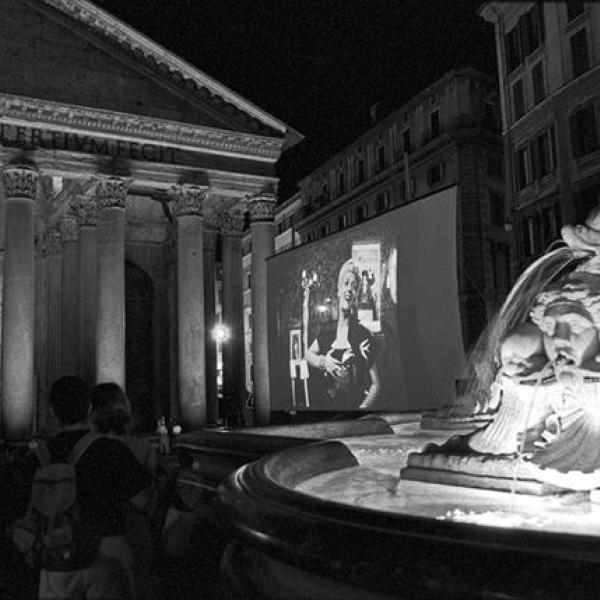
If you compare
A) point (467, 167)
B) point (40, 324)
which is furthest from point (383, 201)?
point (40, 324)

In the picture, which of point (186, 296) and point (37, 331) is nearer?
point (186, 296)

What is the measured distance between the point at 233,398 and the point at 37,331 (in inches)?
282

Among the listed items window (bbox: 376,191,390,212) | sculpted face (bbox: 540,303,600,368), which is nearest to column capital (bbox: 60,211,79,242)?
sculpted face (bbox: 540,303,600,368)

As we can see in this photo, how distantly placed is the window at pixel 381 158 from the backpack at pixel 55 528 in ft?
119

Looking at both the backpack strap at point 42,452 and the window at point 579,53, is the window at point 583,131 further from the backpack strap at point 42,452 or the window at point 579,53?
the backpack strap at point 42,452

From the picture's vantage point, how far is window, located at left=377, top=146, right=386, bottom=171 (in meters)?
37.8

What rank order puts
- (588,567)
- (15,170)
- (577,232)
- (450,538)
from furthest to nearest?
(15,170) < (577,232) < (450,538) < (588,567)

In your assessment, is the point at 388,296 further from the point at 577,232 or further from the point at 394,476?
the point at 577,232

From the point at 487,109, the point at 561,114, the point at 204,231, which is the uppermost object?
the point at 487,109

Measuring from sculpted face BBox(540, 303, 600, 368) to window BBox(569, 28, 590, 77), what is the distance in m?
20.8

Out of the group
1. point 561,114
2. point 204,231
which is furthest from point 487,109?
point 204,231

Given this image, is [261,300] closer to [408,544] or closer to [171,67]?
[171,67]

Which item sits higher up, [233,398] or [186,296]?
[186,296]

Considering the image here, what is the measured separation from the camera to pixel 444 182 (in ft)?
109
